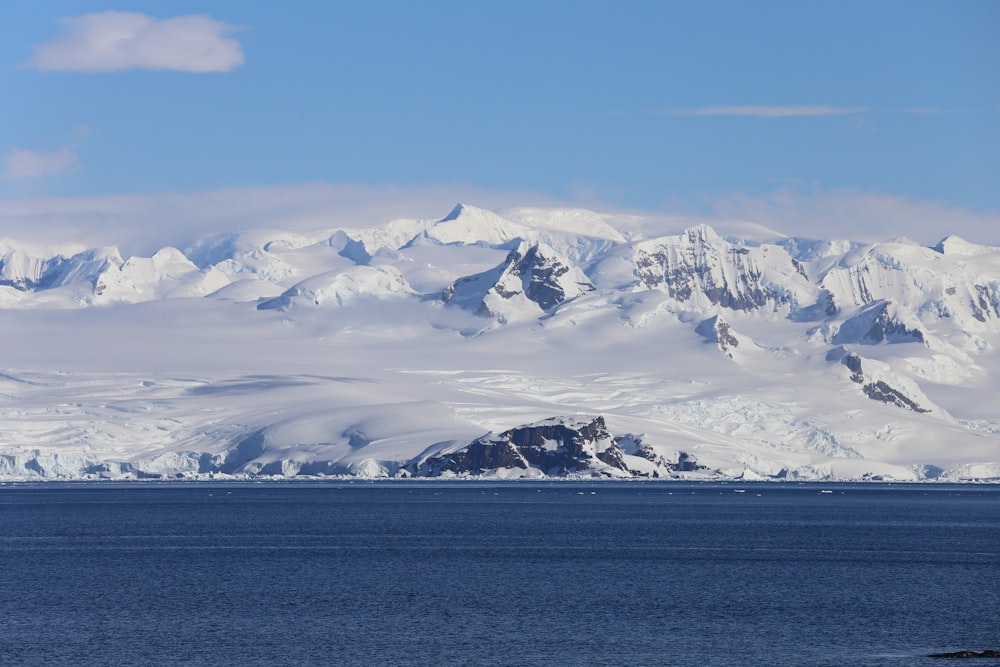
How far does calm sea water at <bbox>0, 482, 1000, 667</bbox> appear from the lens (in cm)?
6912

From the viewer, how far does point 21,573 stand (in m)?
100

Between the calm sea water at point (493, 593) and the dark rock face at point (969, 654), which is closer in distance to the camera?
the dark rock face at point (969, 654)

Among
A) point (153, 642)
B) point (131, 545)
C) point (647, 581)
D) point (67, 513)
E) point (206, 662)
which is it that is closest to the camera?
point (206, 662)

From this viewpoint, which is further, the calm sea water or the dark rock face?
the calm sea water

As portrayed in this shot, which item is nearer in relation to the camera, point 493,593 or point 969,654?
point 969,654

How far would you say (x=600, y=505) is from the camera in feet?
646

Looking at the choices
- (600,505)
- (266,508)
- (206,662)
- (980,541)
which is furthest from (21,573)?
(600,505)

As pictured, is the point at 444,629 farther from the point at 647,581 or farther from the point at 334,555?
the point at 334,555

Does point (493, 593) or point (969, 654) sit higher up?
point (969, 654)

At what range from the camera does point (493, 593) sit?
293ft

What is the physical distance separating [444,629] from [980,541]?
69.9 meters

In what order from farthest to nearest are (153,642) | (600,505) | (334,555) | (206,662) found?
(600,505)
(334,555)
(153,642)
(206,662)

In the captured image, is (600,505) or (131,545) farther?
(600,505)

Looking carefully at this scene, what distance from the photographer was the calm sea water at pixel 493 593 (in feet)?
227
